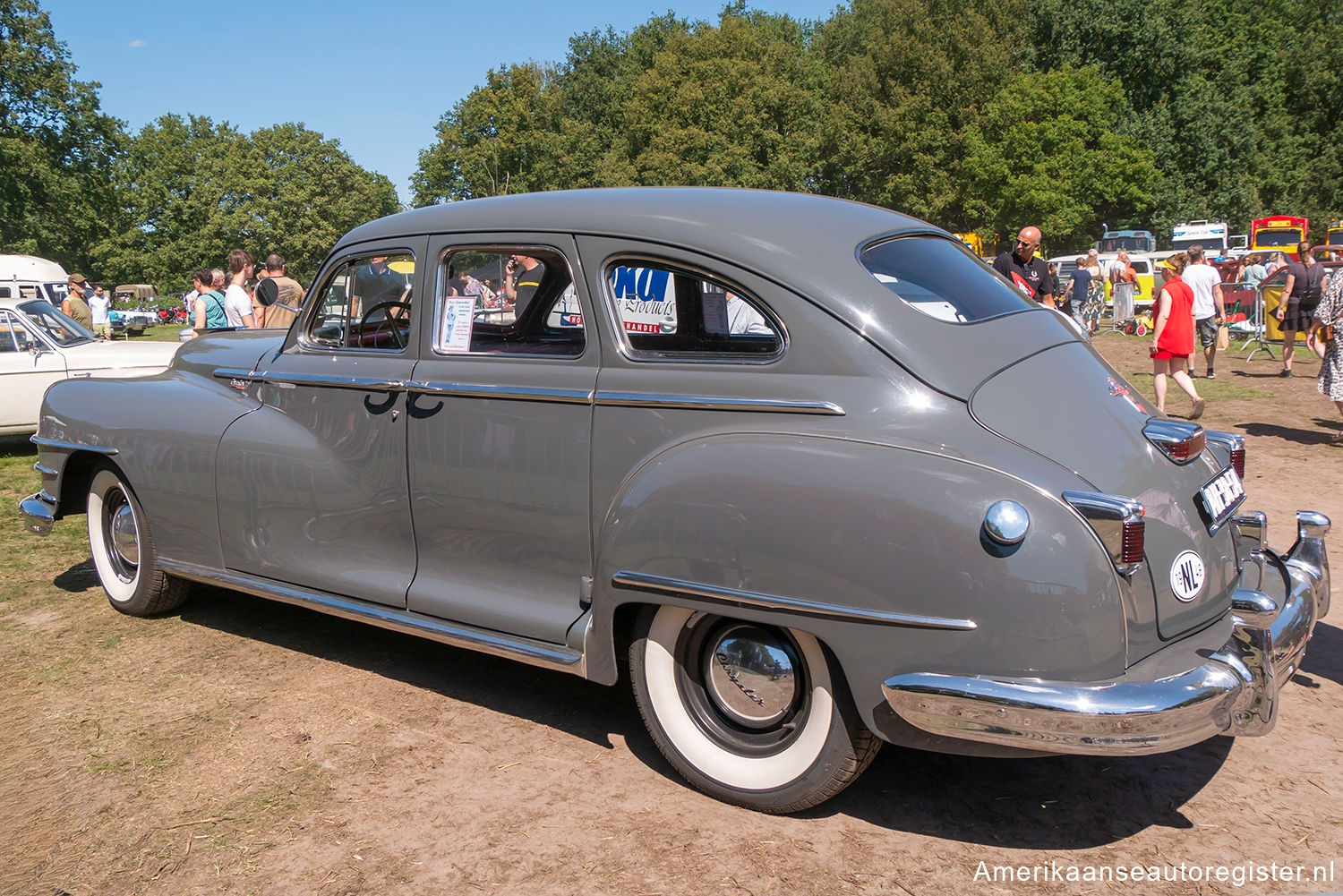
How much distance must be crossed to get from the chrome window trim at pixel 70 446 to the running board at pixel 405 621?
603 mm

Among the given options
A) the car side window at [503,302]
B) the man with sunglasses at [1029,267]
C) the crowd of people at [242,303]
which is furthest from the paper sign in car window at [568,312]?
the man with sunglasses at [1029,267]

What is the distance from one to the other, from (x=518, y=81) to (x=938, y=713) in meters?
68.1

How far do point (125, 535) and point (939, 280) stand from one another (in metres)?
4.10

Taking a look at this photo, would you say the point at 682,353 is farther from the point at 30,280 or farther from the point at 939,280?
the point at 30,280

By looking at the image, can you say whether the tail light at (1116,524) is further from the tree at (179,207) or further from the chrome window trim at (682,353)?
the tree at (179,207)

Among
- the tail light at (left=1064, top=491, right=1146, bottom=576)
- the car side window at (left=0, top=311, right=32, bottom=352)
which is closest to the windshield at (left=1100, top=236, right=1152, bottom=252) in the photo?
the car side window at (left=0, top=311, right=32, bottom=352)

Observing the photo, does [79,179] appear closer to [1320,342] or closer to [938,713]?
[1320,342]

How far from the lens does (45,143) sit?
49.5 m

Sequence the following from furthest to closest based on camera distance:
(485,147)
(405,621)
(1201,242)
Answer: (485,147) < (1201,242) < (405,621)

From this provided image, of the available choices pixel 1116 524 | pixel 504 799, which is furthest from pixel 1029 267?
pixel 504 799

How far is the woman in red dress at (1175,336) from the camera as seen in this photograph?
9.34 metres

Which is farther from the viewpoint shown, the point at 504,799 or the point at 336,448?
the point at 336,448

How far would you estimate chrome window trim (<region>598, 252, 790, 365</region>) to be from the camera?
10.0 ft

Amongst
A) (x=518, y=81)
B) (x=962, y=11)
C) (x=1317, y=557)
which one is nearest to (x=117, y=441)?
(x=1317, y=557)
